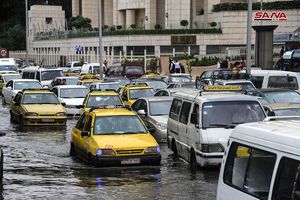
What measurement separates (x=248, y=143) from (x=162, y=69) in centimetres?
5072

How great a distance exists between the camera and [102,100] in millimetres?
26328

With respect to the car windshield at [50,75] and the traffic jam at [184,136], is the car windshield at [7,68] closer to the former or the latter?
the car windshield at [50,75]

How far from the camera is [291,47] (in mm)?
54031

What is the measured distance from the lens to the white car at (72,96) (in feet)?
96.6

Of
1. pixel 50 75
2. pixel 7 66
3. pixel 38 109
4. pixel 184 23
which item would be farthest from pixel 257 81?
pixel 184 23

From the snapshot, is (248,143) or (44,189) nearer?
(248,143)

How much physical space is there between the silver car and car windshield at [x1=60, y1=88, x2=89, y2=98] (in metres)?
8.85

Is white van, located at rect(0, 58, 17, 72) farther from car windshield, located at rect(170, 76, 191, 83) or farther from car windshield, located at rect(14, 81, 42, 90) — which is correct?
car windshield, located at rect(170, 76, 191, 83)

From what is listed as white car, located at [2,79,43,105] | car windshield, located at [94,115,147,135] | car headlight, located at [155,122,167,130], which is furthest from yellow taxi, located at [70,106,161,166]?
white car, located at [2,79,43,105]

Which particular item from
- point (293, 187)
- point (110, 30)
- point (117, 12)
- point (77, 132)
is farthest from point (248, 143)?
point (117, 12)

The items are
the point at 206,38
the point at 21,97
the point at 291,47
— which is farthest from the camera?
the point at 206,38

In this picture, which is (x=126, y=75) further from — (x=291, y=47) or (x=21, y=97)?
(x=21, y=97)

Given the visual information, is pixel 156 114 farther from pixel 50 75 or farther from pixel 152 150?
pixel 50 75

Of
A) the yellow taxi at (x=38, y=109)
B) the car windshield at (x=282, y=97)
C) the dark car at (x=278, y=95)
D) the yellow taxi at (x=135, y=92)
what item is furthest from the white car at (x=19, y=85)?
the car windshield at (x=282, y=97)
